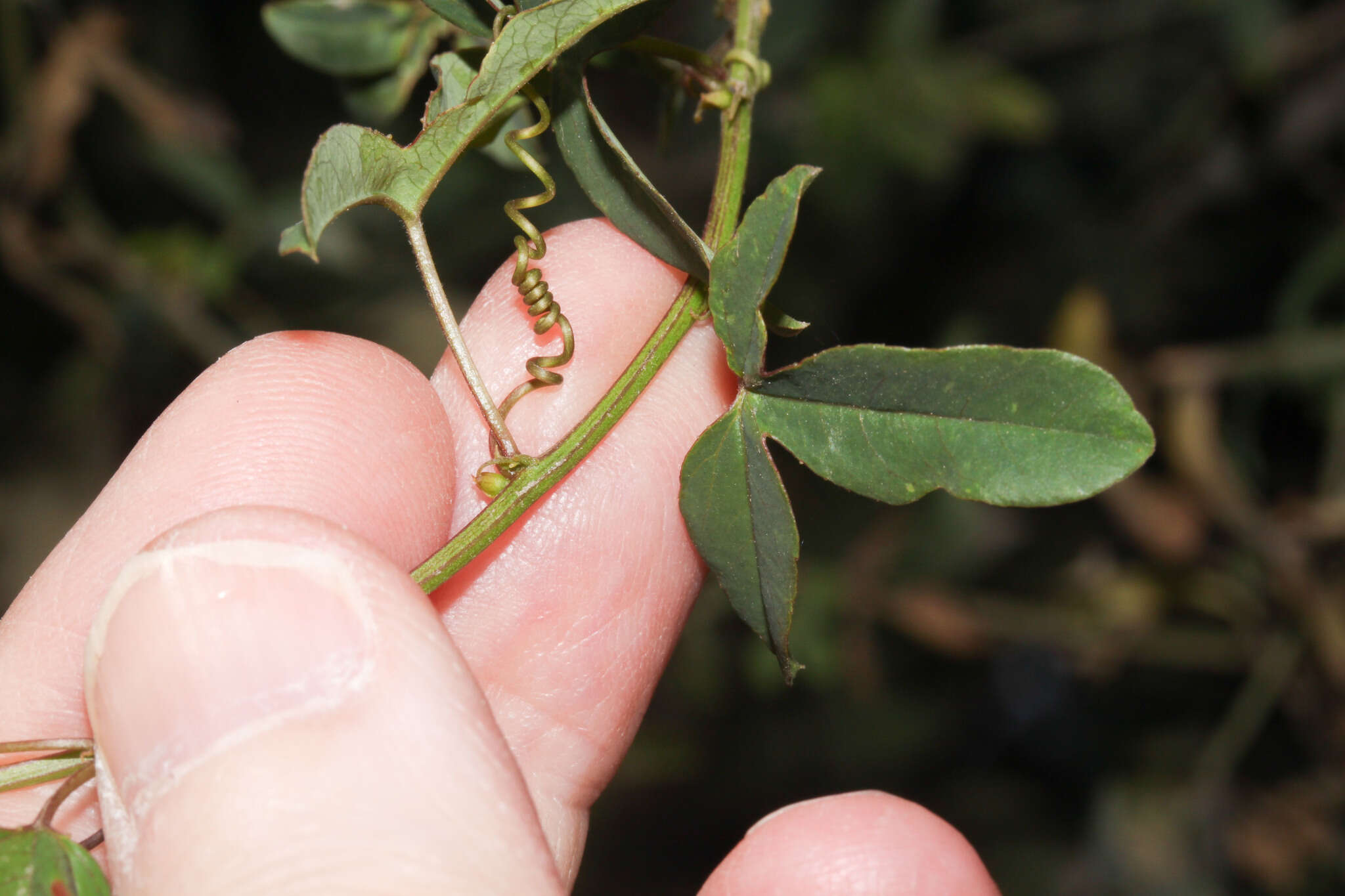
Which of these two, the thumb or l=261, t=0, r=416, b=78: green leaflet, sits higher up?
l=261, t=0, r=416, b=78: green leaflet

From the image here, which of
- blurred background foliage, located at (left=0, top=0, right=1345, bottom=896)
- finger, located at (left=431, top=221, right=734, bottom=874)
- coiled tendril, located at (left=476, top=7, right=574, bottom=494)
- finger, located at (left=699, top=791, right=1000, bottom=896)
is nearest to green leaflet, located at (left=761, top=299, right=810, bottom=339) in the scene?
coiled tendril, located at (left=476, top=7, right=574, bottom=494)

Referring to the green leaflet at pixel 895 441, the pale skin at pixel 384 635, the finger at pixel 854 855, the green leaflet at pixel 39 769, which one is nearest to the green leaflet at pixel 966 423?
the green leaflet at pixel 895 441

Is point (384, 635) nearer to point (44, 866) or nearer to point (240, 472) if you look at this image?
point (44, 866)

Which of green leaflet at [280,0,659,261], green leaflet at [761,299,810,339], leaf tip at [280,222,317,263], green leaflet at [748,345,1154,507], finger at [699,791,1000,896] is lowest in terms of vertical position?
finger at [699,791,1000,896]

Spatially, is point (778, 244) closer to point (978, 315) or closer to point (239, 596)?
point (239, 596)

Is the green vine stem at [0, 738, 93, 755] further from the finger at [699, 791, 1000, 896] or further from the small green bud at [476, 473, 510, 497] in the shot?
the finger at [699, 791, 1000, 896]

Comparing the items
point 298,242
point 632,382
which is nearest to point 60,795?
point 298,242

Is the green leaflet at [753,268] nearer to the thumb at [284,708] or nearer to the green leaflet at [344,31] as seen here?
the thumb at [284,708]
